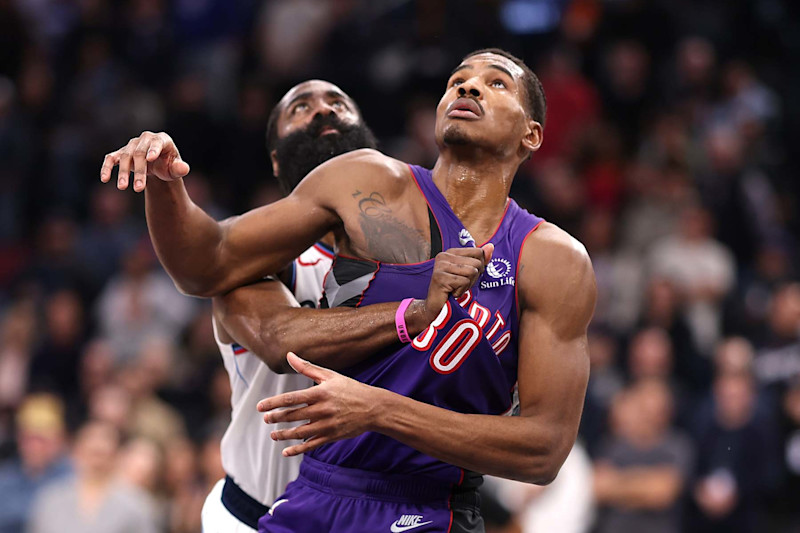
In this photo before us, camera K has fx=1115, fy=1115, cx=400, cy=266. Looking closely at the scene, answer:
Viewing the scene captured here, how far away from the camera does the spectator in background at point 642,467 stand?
7.73 meters

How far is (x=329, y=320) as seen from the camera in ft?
11.4

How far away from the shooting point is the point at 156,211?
11.9 ft

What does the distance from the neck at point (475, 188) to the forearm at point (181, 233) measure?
0.78 meters

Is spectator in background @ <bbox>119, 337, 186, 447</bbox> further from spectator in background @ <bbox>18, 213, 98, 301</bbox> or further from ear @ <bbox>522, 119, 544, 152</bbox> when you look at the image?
ear @ <bbox>522, 119, 544, 152</bbox>

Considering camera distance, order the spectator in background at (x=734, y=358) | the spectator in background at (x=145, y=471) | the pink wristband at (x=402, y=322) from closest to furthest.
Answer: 1. the pink wristband at (x=402, y=322)
2. the spectator in background at (x=734, y=358)
3. the spectator in background at (x=145, y=471)

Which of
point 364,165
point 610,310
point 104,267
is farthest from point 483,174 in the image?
point 104,267

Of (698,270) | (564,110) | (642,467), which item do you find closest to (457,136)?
(642,467)

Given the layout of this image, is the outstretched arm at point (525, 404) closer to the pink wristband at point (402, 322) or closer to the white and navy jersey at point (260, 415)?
the pink wristband at point (402, 322)

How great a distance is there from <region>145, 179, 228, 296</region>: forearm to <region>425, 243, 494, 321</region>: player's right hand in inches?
31.7

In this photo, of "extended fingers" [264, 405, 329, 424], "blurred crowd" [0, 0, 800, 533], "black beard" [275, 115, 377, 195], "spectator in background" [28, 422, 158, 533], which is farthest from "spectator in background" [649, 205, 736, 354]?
"extended fingers" [264, 405, 329, 424]

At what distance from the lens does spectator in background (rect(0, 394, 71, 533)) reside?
27.7 ft

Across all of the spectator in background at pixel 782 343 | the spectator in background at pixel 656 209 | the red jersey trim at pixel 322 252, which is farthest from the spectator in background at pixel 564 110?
the red jersey trim at pixel 322 252

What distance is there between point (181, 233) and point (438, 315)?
3.00 ft

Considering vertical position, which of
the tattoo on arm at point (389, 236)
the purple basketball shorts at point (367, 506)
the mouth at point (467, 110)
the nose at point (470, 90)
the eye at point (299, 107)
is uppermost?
the nose at point (470, 90)
